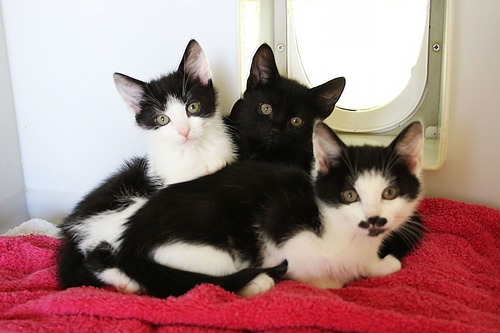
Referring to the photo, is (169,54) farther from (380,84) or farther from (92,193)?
(380,84)

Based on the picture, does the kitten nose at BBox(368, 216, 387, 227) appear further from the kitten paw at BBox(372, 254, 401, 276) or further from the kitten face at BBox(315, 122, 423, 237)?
the kitten paw at BBox(372, 254, 401, 276)

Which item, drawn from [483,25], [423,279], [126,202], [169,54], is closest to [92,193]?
[126,202]

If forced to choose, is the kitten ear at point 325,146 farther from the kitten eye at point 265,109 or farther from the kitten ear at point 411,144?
the kitten eye at point 265,109

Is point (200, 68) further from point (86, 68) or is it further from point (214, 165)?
point (86, 68)

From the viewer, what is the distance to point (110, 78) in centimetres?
206

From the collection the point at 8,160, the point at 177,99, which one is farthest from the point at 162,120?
the point at 8,160

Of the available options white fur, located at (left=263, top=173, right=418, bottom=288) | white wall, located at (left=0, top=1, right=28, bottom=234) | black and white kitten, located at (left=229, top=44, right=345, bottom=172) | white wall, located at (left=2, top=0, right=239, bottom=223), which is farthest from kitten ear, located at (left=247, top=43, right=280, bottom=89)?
white wall, located at (left=0, top=1, right=28, bottom=234)

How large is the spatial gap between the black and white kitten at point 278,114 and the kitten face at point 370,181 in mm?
255

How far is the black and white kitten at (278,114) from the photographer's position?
1.61 meters

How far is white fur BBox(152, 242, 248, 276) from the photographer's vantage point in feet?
4.40

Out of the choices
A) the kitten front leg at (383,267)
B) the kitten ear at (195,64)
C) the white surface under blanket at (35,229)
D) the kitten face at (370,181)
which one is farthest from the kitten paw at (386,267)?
the white surface under blanket at (35,229)

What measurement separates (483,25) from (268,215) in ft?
3.25

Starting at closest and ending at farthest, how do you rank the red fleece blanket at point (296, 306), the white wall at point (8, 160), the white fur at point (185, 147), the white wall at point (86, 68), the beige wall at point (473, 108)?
the red fleece blanket at point (296, 306) → the white fur at point (185, 147) → the beige wall at point (473, 108) → the white wall at point (86, 68) → the white wall at point (8, 160)

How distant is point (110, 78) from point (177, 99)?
1.92 ft
